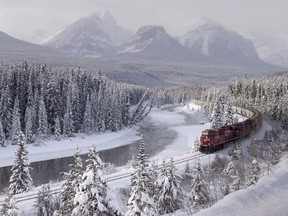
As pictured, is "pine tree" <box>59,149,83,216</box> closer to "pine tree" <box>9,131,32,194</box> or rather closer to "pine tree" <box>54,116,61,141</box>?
"pine tree" <box>9,131,32,194</box>

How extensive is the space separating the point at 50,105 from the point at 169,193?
74.7 meters

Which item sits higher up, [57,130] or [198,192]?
[198,192]

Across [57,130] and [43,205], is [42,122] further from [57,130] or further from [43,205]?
[43,205]

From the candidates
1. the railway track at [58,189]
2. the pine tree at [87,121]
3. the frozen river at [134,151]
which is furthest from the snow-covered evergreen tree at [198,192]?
the pine tree at [87,121]

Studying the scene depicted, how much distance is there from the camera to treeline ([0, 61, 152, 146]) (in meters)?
91.8

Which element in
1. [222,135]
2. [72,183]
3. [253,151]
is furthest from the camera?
[222,135]

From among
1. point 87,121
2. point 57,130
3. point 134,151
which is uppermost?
point 87,121

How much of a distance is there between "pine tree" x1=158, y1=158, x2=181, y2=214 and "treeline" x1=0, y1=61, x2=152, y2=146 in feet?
198

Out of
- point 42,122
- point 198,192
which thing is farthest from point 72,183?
point 42,122

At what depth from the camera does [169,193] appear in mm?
32500

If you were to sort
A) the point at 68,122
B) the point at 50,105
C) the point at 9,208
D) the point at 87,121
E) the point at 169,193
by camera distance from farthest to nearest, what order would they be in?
1. the point at 87,121
2. the point at 50,105
3. the point at 68,122
4. the point at 169,193
5. the point at 9,208

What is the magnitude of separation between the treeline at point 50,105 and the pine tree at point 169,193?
60415mm

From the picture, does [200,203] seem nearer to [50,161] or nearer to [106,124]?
[50,161]

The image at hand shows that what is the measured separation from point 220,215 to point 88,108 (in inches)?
3437
